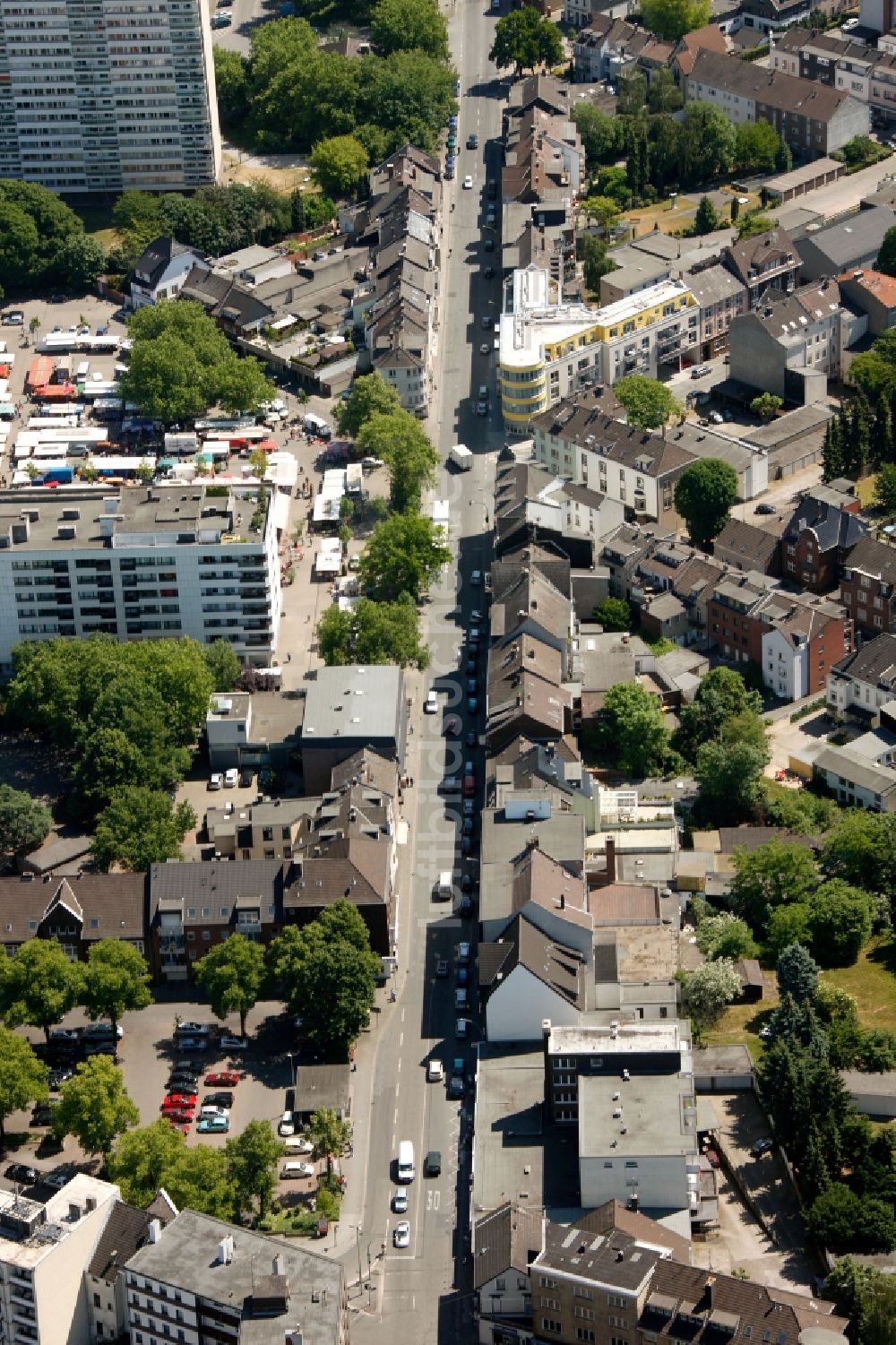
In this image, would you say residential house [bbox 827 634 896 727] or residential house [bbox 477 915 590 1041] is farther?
residential house [bbox 827 634 896 727]

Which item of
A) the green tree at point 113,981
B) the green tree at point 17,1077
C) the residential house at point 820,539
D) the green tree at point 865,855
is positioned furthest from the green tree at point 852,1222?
the residential house at point 820,539

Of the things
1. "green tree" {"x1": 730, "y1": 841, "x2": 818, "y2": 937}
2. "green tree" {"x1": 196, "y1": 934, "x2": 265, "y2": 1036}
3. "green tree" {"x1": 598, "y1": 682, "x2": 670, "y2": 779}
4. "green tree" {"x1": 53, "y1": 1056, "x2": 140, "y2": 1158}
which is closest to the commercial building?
"green tree" {"x1": 53, "y1": 1056, "x2": 140, "y2": 1158}

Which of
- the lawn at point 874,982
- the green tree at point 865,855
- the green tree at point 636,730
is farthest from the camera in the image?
the green tree at point 636,730

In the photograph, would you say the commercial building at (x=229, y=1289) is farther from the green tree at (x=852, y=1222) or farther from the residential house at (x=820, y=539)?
the residential house at (x=820, y=539)

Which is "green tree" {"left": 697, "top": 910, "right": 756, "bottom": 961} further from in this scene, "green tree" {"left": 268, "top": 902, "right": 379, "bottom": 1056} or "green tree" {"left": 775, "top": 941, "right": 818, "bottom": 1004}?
"green tree" {"left": 268, "top": 902, "right": 379, "bottom": 1056}

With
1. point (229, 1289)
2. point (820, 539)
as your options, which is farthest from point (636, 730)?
point (229, 1289)

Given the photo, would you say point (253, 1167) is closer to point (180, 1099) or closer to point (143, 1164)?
point (143, 1164)

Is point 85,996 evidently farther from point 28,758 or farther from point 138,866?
point 28,758
